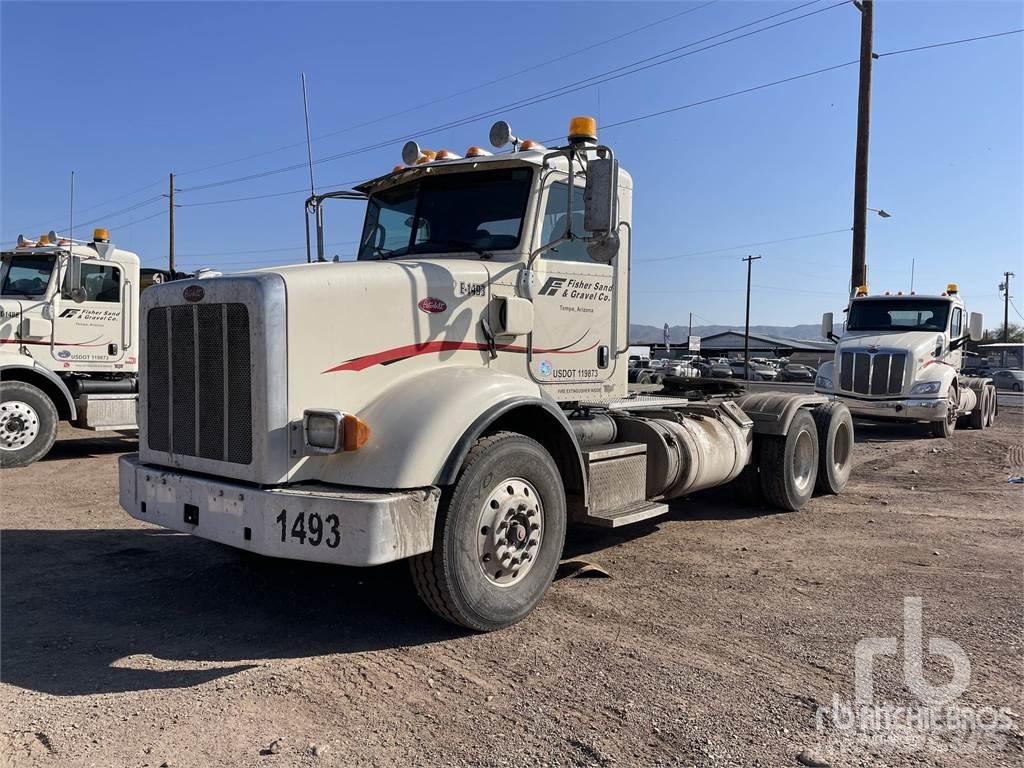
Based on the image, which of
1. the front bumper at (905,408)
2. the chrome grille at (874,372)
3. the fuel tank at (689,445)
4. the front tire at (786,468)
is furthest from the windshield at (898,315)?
the fuel tank at (689,445)

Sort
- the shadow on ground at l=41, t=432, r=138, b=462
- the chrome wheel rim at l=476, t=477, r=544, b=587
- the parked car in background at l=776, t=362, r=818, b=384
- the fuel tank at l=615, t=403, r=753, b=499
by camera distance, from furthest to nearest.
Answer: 1. the parked car in background at l=776, t=362, r=818, b=384
2. the shadow on ground at l=41, t=432, r=138, b=462
3. the fuel tank at l=615, t=403, r=753, b=499
4. the chrome wheel rim at l=476, t=477, r=544, b=587

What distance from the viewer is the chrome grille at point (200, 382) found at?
4051 millimetres

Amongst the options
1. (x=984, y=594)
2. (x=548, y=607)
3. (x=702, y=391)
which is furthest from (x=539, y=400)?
(x=702, y=391)

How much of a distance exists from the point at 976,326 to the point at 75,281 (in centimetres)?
1603

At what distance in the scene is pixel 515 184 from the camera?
5.27 metres

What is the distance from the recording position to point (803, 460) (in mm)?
8266

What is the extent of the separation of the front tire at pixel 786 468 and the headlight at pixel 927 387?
763 centimetres

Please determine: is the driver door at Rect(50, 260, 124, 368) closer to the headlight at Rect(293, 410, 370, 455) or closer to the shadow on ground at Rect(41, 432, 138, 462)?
the shadow on ground at Rect(41, 432, 138, 462)

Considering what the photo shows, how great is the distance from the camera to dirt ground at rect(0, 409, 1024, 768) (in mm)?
3133

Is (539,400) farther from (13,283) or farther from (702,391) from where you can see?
(13,283)

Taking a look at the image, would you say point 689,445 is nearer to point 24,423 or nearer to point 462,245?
point 462,245

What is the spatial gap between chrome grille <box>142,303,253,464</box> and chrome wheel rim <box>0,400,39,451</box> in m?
6.58

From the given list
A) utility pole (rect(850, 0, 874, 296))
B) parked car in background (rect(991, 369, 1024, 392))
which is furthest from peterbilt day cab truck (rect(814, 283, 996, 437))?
parked car in background (rect(991, 369, 1024, 392))

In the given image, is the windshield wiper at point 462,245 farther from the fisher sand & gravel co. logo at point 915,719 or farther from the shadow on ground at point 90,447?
the shadow on ground at point 90,447
